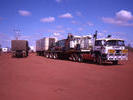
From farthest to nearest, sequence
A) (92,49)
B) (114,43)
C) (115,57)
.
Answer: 1. (92,49)
2. (114,43)
3. (115,57)

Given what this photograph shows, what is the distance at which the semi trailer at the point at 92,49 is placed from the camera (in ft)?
55.6

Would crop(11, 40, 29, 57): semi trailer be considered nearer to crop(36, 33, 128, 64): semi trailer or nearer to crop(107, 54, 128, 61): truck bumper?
crop(36, 33, 128, 64): semi trailer

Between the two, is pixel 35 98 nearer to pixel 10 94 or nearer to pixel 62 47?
pixel 10 94

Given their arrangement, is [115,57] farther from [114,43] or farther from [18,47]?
[18,47]

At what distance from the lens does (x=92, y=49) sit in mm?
19438

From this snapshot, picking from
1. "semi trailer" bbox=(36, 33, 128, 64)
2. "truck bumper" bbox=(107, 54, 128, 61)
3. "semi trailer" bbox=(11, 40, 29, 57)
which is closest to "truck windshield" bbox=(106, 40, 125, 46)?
"semi trailer" bbox=(36, 33, 128, 64)

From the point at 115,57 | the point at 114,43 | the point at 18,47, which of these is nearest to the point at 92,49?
the point at 114,43

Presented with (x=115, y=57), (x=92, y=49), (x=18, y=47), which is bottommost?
(x=115, y=57)

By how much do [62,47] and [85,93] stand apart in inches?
860

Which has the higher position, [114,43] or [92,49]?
[114,43]

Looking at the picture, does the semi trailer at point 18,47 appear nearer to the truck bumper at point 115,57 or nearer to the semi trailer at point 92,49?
the semi trailer at point 92,49

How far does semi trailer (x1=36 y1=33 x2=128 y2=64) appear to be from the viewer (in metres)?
17.0

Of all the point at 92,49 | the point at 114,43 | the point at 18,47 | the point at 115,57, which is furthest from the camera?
the point at 18,47

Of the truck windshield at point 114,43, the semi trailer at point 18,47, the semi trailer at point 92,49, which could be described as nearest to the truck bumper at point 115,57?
the semi trailer at point 92,49
